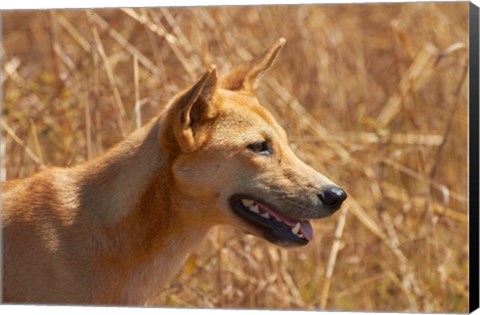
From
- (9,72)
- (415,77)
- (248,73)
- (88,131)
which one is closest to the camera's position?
(248,73)

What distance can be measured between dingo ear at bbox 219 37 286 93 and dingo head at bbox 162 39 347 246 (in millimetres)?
358

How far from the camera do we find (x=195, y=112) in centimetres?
521

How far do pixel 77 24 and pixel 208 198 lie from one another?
4346 mm

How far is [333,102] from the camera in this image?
8594 mm

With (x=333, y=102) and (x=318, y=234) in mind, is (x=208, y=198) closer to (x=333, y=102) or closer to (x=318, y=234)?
(x=318, y=234)

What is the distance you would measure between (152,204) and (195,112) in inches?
17.7

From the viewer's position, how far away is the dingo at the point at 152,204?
517 centimetres

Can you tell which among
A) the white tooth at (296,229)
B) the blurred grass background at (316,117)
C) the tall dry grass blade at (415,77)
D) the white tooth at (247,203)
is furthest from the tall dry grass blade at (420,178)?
the white tooth at (247,203)

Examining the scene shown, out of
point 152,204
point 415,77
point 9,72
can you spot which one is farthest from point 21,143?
point 415,77

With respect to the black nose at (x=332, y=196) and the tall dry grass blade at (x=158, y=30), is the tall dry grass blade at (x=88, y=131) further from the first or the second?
the black nose at (x=332, y=196)

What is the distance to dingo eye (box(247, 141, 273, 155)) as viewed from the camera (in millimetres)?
5277

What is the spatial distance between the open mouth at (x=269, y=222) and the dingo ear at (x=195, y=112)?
0.35 m

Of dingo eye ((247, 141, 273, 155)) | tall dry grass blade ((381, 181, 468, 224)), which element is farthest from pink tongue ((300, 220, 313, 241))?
tall dry grass blade ((381, 181, 468, 224))

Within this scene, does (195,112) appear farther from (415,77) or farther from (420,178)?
(415,77)
